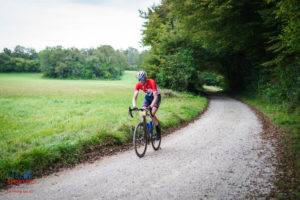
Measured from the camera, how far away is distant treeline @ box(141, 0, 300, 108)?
64.4 feet

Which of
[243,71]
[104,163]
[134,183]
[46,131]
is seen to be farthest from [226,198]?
[243,71]

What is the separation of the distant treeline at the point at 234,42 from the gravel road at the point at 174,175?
6.83 meters

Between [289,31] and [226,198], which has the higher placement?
Answer: [289,31]

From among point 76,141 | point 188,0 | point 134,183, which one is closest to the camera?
point 134,183

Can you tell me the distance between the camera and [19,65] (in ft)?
436

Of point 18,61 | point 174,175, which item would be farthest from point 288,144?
point 18,61

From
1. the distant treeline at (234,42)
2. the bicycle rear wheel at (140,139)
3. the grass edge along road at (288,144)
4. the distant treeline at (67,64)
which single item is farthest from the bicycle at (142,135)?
the distant treeline at (67,64)

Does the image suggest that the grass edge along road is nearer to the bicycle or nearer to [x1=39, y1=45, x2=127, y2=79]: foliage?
the bicycle

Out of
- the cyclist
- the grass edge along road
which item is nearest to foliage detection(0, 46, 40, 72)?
the grass edge along road

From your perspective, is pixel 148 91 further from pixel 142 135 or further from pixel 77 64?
pixel 77 64

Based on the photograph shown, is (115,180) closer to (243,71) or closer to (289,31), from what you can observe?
(289,31)

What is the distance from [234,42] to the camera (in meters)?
29.0

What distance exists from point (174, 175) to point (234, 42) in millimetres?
22622

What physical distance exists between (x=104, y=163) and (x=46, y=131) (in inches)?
194
